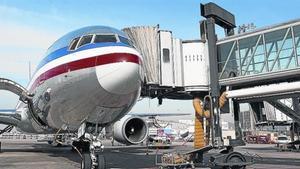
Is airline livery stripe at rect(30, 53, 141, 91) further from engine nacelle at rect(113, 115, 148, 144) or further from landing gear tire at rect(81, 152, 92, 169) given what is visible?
engine nacelle at rect(113, 115, 148, 144)

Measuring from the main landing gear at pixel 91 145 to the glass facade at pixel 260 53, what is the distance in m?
7.02

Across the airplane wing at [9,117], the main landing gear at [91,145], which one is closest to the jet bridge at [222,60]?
the main landing gear at [91,145]

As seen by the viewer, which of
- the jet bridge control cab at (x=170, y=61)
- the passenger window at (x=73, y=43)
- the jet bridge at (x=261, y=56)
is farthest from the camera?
the jet bridge control cab at (x=170, y=61)

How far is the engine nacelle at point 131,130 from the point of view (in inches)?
580

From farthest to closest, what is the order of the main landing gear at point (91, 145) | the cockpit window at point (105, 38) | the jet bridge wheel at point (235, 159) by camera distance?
the jet bridge wheel at point (235, 159) → the main landing gear at point (91, 145) → the cockpit window at point (105, 38)

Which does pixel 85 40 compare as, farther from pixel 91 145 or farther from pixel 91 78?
pixel 91 145

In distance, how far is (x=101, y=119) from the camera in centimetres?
1083

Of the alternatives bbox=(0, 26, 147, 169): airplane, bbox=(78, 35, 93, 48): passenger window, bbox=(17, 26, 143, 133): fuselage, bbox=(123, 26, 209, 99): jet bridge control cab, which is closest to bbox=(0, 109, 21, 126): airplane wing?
bbox=(0, 26, 147, 169): airplane

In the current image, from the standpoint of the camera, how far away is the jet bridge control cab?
614 inches

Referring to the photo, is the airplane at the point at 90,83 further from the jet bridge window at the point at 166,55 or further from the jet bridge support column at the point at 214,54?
the jet bridge window at the point at 166,55

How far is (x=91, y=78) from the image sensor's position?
9500 mm

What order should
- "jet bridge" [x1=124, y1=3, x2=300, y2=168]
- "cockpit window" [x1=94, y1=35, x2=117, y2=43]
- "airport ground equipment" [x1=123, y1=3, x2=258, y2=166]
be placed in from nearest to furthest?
"cockpit window" [x1=94, y1=35, x2=117, y2=43], "jet bridge" [x1=124, y1=3, x2=300, y2=168], "airport ground equipment" [x1=123, y1=3, x2=258, y2=166]

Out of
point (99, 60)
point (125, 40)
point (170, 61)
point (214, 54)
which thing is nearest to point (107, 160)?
point (170, 61)

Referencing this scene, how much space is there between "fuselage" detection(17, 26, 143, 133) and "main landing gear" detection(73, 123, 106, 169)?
0.27 meters
